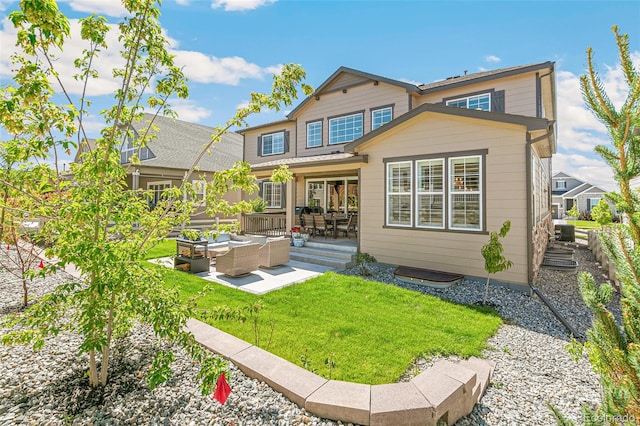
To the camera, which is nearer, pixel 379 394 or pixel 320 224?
pixel 379 394

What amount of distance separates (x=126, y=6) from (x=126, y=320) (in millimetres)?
3149

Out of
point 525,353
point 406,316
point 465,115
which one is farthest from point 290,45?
point 525,353

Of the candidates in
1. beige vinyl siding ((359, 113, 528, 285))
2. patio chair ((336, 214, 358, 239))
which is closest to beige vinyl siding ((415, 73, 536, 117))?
beige vinyl siding ((359, 113, 528, 285))

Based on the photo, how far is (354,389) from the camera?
9.60 feet

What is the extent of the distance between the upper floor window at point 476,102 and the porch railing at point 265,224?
820cm

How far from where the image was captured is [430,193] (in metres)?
8.41

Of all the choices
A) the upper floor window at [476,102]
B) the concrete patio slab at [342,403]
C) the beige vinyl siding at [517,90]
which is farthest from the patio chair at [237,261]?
the beige vinyl siding at [517,90]

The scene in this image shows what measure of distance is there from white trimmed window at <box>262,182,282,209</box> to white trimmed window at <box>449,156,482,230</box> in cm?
1005

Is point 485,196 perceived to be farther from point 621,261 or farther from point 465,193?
point 621,261

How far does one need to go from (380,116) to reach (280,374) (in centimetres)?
1167

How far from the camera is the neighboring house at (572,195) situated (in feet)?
129

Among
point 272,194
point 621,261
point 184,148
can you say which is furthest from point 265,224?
point 184,148

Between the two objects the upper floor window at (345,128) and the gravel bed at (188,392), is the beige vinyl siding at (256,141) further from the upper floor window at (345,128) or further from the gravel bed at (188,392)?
the gravel bed at (188,392)

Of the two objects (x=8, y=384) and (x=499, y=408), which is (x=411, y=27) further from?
(x=8, y=384)
